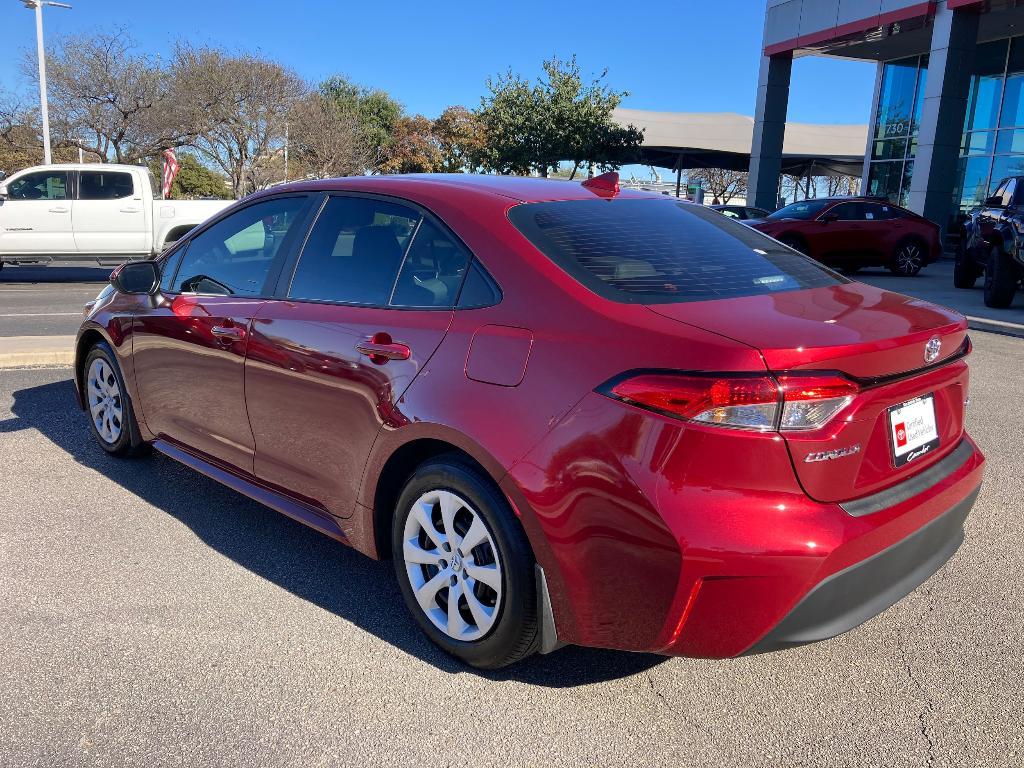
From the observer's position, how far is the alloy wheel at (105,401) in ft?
15.4

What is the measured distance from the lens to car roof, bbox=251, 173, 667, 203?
3182 mm

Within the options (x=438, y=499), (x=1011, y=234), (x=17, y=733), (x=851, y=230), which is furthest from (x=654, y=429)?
(x=851, y=230)

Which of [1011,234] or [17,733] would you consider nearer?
[17,733]

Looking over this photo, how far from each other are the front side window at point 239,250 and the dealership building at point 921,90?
68.7 feet

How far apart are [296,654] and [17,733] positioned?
32.8 inches

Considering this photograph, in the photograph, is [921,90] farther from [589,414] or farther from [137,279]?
[589,414]

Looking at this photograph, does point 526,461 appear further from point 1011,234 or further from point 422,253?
point 1011,234

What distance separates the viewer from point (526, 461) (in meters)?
2.46

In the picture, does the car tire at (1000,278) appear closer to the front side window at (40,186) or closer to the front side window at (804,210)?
the front side window at (804,210)

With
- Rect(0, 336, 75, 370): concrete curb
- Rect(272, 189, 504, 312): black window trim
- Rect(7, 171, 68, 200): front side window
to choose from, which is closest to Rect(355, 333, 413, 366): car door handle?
Rect(272, 189, 504, 312): black window trim

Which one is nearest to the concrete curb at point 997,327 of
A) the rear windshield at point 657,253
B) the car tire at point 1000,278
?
the car tire at point 1000,278

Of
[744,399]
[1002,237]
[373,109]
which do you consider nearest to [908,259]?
[1002,237]

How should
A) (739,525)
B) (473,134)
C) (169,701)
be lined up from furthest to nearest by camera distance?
(473,134) < (169,701) < (739,525)

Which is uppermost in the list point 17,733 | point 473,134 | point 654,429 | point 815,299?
point 473,134
